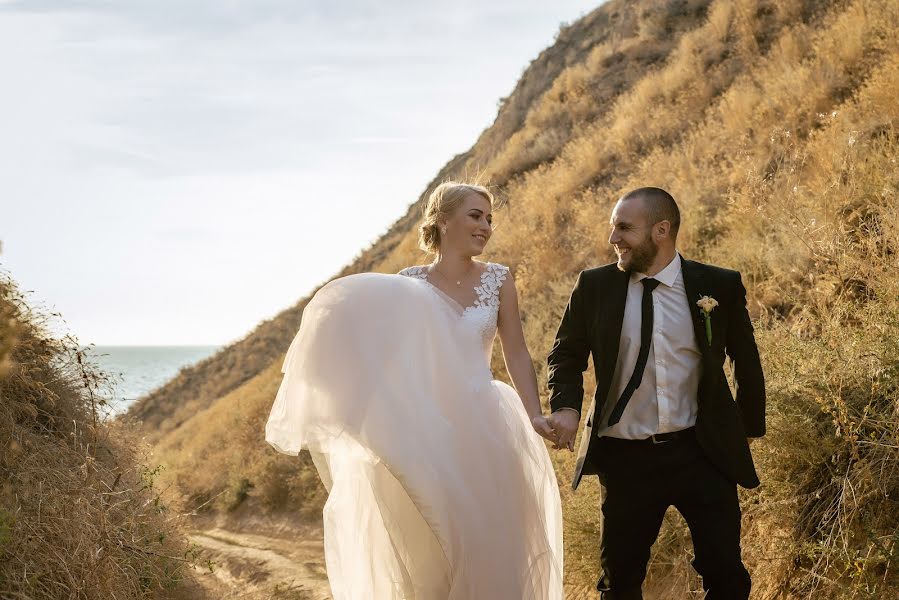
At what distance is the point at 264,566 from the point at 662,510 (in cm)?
650

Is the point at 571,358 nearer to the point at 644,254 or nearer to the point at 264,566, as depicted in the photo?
the point at 644,254

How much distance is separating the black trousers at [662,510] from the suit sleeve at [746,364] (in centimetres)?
35

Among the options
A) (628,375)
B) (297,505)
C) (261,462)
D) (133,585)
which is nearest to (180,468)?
(261,462)

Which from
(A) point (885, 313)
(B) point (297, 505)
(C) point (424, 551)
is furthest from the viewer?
(B) point (297, 505)

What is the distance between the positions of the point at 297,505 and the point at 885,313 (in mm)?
8902

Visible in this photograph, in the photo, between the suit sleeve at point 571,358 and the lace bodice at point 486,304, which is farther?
the lace bodice at point 486,304

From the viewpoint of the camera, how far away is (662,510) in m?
3.87

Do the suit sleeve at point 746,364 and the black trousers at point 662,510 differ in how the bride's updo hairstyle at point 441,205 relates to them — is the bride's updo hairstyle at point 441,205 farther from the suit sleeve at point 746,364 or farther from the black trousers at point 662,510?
the black trousers at point 662,510

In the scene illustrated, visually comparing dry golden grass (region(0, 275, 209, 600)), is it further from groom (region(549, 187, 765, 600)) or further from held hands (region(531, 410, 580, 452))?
groom (region(549, 187, 765, 600))

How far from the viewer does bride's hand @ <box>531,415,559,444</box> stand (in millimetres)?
4203

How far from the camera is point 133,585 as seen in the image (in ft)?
14.5

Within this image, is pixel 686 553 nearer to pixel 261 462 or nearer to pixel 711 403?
pixel 711 403

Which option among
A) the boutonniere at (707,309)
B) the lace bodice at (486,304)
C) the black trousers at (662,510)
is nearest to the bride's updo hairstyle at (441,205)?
the lace bodice at (486,304)

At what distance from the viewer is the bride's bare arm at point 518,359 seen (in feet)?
14.5
